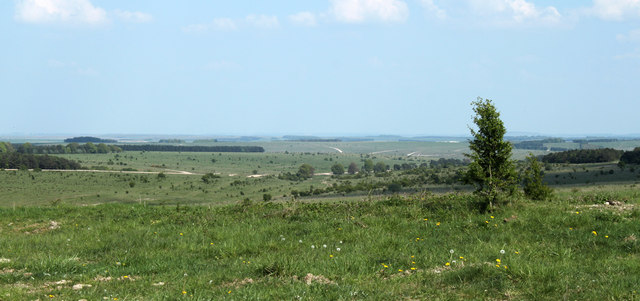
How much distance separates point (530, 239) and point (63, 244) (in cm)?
1217

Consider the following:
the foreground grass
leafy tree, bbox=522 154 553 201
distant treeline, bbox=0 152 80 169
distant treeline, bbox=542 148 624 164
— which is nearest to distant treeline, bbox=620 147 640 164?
distant treeline, bbox=542 148 624 164

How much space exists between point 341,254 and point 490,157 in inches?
322

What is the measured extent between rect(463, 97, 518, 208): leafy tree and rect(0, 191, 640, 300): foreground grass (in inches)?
30.7

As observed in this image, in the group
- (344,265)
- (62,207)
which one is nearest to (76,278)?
(344,265)

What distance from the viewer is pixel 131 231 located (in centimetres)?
1507

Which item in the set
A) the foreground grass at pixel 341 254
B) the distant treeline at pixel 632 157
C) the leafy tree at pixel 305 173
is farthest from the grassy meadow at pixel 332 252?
the leafy tree at pixel 305 173

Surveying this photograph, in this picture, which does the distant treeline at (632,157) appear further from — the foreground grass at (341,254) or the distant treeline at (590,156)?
the foreground grass at (341,254)

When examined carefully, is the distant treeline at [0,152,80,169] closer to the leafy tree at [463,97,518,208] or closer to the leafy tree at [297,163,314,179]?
the leafy tree at [297,163,314,179]

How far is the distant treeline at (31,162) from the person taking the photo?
9844cm

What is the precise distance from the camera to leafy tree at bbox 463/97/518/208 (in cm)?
1565

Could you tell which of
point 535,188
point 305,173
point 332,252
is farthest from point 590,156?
point 332,252

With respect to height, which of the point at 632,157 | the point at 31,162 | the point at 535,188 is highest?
the point at 535,188

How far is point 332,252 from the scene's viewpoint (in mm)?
10789

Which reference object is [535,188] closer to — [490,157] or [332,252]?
[490,157]
